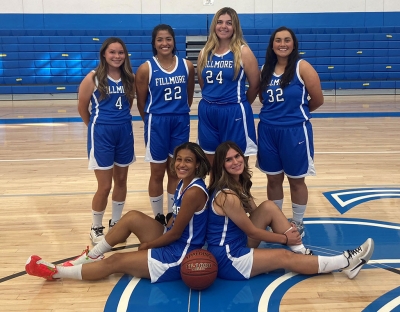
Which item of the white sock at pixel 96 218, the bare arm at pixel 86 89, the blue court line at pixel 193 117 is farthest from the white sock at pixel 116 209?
the blue court line at pixel 193 117

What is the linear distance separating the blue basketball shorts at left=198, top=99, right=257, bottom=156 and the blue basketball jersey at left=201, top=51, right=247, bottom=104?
5 centimetres

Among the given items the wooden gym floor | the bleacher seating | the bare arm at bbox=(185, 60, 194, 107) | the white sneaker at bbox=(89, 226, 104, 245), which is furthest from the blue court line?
the white sneaker at bbox=(89, 226, 104, 245)

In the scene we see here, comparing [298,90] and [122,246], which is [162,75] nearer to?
[298,90]

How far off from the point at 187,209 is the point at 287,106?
1017 mm

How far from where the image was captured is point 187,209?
2.74 m

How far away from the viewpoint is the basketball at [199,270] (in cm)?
261

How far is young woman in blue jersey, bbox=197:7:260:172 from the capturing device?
335 cm

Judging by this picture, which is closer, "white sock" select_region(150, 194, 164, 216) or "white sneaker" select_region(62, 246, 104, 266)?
"white sneaker" select_region(62, 246, 104, 266)

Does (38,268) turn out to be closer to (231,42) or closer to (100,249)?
(100,249)

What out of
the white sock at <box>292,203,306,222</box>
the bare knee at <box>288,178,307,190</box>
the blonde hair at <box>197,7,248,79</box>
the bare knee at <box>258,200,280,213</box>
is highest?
the blonde hair at <box>197,7,248,79</box>

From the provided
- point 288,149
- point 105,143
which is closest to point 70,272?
point 105,143

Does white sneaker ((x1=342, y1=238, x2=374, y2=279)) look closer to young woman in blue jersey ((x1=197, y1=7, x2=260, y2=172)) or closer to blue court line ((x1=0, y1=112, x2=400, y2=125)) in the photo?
young woman in blue jersey ((x1=197, y1=7, x2=260, y2=172))

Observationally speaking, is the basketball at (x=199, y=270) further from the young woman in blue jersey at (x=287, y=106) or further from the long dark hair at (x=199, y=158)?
the young woman in blue jersey at (x=287, y=106)

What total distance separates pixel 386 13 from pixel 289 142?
475 inches
